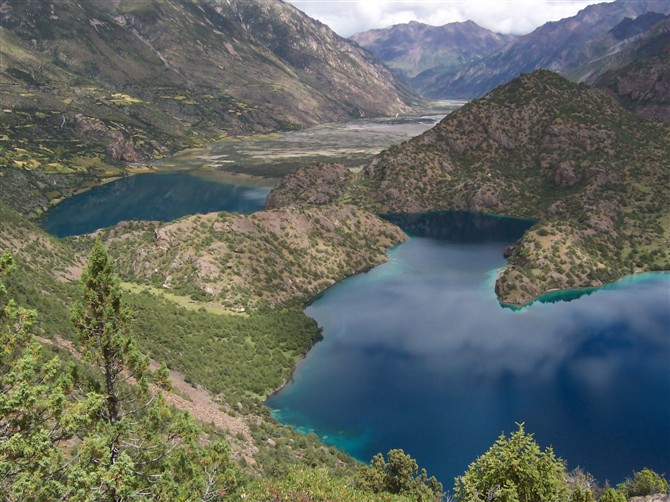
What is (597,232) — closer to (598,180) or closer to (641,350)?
(598,180)

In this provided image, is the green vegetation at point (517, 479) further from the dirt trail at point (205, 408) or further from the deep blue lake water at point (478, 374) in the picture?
the dirt trail at point (205, 408)

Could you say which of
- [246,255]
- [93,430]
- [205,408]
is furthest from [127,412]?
[246,255]

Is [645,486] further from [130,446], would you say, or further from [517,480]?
[130,446]

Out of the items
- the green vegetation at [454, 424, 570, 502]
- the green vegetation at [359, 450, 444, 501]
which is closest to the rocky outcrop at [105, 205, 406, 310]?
the green vegetation at [359, 450, 444, 501]

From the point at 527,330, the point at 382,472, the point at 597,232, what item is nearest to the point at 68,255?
the point at 382,472

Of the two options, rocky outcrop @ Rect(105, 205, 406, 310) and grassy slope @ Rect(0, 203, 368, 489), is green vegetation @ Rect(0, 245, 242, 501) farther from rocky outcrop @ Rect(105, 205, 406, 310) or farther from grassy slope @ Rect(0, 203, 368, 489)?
rocky outcrop @ Rect(105, 205, 406, 310)

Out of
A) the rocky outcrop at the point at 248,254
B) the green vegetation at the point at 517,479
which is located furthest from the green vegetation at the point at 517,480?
the rocky outcrop at the point at 248,254

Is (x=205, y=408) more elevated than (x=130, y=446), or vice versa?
(x=130, y=446)
